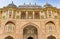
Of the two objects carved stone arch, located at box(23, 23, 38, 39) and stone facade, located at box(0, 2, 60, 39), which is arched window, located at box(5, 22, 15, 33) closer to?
stone facade, located at box(0, 2, 60, 39)

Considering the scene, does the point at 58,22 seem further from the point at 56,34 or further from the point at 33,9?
the point at 33,9

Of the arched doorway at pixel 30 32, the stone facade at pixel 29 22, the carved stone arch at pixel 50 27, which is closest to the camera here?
the stone facade at pixel 29 22

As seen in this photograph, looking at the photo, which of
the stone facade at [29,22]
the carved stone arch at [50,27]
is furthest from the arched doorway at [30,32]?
the carved stone arch at [50,27]

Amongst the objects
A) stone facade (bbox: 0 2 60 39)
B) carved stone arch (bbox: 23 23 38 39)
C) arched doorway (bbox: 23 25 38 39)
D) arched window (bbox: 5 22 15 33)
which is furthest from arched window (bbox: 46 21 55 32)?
arched window (bbox: 5 22 15 33)

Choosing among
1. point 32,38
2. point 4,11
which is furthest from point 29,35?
point 4,11

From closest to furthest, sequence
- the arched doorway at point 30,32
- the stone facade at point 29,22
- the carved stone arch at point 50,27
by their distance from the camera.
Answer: the stone facade at point 29,22 < the carved stone arch at point 50,27 < the arched doorway at point 30,32

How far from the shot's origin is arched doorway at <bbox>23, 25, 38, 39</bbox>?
2656 cm

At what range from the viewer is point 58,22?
26.9 m

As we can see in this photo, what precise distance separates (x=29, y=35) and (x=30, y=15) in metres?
3.65

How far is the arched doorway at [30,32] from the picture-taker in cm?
2656

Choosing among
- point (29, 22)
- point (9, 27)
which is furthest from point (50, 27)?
point (9, 27)

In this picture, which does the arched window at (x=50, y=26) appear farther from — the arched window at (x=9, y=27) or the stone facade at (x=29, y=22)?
the arched window at (x=9, y=27)

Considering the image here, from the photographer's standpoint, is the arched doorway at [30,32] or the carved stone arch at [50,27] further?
the arched doorway at [30,32]

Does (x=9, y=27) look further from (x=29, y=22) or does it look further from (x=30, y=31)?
(x=30, y=31)
